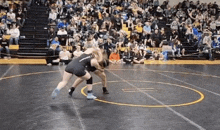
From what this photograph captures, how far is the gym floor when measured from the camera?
499cm

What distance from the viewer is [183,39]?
18469mm

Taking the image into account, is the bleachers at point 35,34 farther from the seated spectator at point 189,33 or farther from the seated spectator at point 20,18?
the seated spectator at point 189,33

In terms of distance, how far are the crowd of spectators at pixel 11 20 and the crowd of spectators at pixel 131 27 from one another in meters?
1.69

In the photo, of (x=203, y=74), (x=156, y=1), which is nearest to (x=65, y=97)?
(x=203, y=74)

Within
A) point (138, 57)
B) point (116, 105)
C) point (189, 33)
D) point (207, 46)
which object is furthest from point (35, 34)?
point (116, 105)

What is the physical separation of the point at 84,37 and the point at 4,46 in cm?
422

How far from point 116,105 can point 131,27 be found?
12.1m

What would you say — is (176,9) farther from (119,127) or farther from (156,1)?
(119,127)

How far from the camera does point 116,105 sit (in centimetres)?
625

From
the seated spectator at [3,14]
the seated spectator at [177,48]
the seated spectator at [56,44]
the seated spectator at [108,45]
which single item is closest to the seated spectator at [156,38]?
the seated spectator at [177,48]

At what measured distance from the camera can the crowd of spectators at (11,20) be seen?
15.6m

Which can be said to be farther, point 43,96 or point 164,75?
point 164,75

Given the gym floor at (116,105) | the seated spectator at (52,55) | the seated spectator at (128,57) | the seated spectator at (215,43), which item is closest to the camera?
the gym floor at (116,105)

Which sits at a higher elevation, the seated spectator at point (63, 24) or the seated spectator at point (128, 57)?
the seated spectator at point (63, 24)
